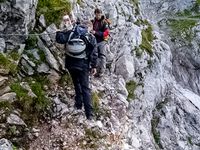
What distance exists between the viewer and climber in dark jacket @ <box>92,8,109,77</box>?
1485 cm

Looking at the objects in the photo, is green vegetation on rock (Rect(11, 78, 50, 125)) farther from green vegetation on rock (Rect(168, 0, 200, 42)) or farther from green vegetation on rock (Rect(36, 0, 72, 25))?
green vegetation on rock (Rect(168, 0, 200, 42))

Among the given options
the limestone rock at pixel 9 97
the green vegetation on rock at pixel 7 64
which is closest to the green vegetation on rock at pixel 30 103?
the limestone rock at pixel 9 97

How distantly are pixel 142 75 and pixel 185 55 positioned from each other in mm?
10446

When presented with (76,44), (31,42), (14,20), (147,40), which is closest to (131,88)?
(147,40)

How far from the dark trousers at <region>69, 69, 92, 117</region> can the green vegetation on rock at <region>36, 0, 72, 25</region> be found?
2.77m

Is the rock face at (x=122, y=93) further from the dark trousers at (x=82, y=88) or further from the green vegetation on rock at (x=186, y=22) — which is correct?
the green vegetation on rock at (x=186, y=22)

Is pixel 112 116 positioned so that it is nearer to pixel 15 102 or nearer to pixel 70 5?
pixel 15 102

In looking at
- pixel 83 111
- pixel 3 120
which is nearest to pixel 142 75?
pixel 83 111

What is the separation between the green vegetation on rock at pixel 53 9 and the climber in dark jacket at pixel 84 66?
2.40m

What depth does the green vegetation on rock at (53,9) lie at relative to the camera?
14.4m

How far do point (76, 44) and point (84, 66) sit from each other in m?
0.73

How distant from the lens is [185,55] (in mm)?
27031

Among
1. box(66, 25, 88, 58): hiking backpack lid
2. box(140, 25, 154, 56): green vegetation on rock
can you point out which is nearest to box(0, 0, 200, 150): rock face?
box(140, 25, 154, 56): green vegetation on rock

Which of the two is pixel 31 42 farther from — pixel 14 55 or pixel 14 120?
pixel 14 120
